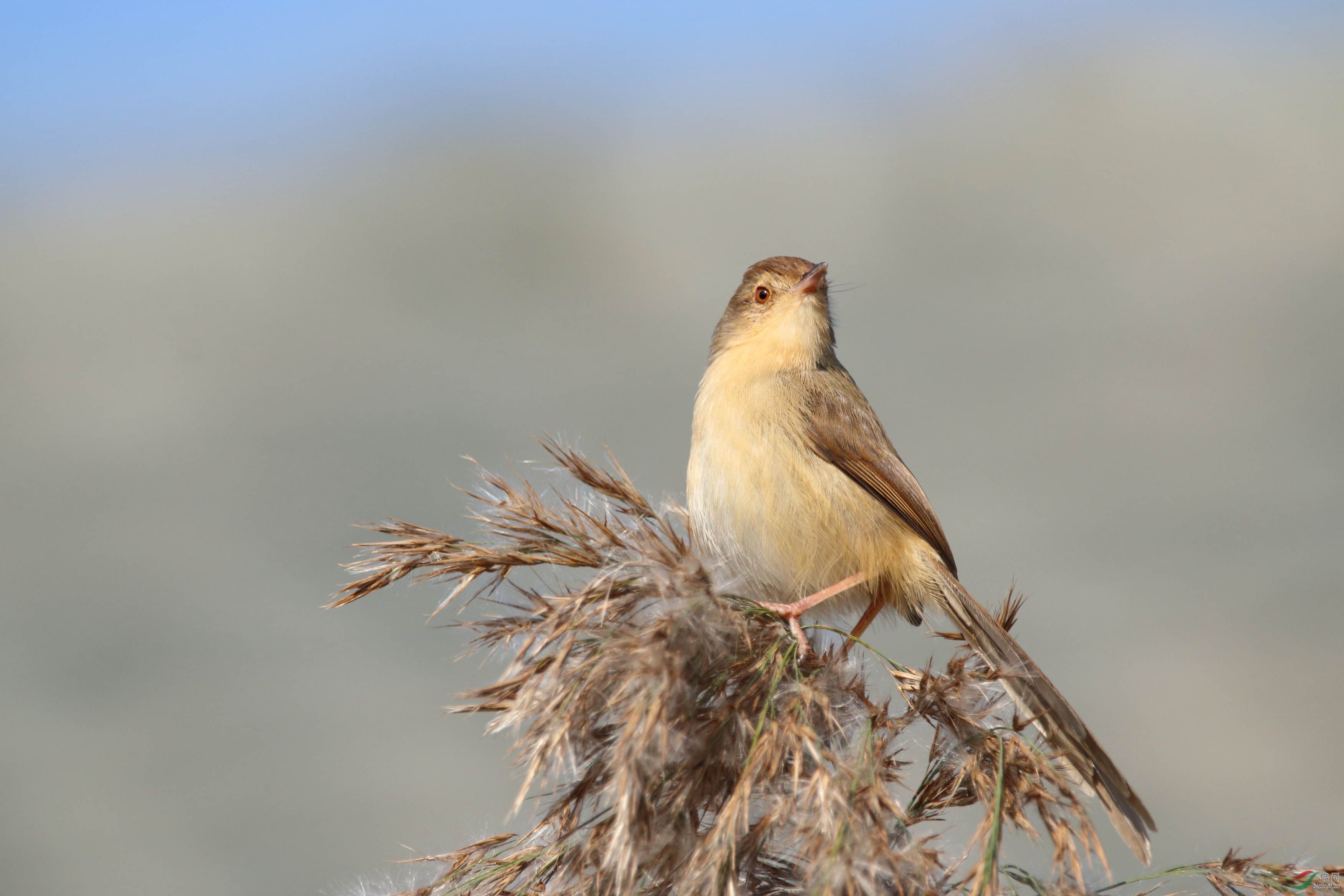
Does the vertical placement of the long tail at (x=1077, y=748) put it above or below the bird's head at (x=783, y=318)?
below

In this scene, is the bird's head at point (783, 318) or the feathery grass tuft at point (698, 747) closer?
the feathery grass tuft at point (698, 747)

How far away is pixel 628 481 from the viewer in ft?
8.48

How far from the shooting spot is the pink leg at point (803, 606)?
2.46 metres

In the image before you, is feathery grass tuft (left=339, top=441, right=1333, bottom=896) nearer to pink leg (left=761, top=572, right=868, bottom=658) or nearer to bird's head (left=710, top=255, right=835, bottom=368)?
pink leg (left=761, top=572, right=868, bottom=658)

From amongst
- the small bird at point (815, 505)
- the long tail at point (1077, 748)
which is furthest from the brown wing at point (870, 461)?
the long tail at point (1077, 748)

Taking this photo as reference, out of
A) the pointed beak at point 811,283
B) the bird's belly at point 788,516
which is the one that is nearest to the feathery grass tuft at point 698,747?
the bird's belly at point 788,516

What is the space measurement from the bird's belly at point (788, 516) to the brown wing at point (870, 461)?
1.5 inches

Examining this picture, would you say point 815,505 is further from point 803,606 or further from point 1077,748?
point 1077,748

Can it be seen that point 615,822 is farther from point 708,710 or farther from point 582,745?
point 708,710

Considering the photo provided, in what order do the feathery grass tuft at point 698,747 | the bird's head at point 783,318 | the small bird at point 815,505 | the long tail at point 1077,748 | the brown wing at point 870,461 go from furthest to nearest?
the bird's head at point 783,318
the brown wing at point 870,461
the small bird at point 815,505
the long tail at point 1077,748
the feathery grass tuft at point 698,747

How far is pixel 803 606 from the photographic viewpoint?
3.02 meters

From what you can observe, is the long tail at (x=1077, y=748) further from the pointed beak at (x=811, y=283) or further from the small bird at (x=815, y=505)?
the pointed beak at (x=811, y=283)

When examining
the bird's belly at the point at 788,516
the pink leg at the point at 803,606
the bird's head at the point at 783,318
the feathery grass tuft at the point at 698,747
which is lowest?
the feathery grass tuft at the point at 698,747

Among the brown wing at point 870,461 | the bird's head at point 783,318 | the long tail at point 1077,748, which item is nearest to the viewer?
the long tail at point 1077,748
